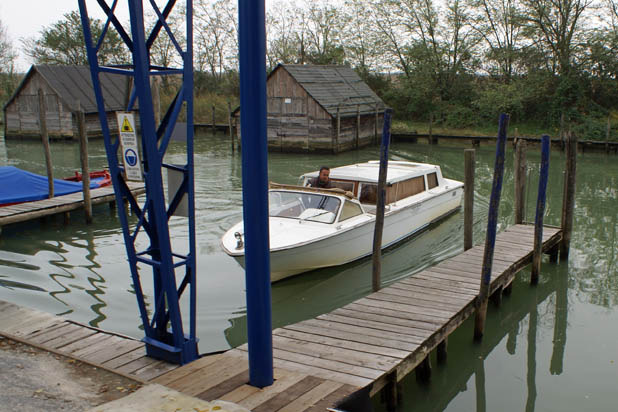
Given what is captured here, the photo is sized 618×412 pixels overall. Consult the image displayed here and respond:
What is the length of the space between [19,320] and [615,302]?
9.10 m

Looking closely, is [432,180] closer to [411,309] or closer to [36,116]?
[411,309]

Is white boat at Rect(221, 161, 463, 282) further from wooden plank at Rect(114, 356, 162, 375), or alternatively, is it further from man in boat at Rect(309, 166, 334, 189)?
wooden plank at Rect(114, 356, 162, 375)

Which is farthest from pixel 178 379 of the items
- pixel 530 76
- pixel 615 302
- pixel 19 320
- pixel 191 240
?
pixel 530 76

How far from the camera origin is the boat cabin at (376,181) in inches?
454

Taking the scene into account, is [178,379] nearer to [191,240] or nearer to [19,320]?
[191,240]

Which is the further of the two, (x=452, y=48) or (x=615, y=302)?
(x=452, y=48)

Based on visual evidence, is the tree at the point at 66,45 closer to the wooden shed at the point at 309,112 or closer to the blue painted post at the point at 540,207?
the wooden shed at the point at 309,112

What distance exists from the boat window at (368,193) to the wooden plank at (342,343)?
5.45 m

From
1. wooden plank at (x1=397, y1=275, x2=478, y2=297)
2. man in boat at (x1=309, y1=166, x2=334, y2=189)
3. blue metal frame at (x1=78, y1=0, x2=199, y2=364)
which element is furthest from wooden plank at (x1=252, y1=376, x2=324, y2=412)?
man in boat at (x1=309, y1=166, x2=334, y2=189)

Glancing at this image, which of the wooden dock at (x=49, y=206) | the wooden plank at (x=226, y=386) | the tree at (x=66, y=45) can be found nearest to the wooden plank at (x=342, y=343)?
the wooden plank at (x=226, y=386)

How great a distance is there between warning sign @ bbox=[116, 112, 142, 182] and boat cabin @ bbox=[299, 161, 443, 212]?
6838 mm

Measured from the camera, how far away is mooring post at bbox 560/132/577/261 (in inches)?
401

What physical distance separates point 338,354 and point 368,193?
6.04m

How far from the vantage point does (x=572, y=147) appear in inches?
401
